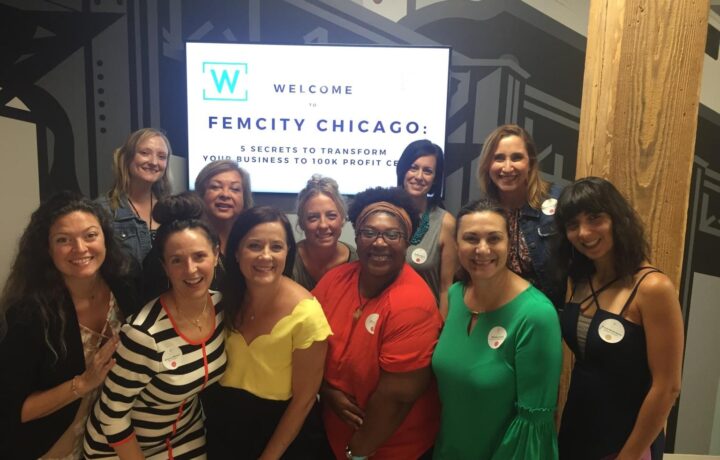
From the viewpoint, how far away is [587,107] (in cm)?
209

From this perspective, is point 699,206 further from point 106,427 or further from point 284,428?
point 106,427

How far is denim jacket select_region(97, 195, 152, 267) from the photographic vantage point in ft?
7.91

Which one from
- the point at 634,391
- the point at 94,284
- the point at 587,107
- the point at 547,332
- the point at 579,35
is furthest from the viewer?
the point at 579,35

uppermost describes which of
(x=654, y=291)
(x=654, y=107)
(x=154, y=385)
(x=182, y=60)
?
(x=182, y=60)

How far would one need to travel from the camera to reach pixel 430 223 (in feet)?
8.21

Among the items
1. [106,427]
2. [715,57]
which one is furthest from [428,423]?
[715,57]

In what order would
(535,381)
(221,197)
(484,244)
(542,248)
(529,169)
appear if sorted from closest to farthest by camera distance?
(535,381)
(484,244)
(542,248)
(529,169)
(221,197)

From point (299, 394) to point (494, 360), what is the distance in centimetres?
67

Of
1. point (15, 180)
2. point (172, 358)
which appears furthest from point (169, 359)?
point (15, 180)

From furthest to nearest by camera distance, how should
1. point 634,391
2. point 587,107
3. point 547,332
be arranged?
point 587,107
point 634,391
point 547,332

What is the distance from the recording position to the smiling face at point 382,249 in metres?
1.69

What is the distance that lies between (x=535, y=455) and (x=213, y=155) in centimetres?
250

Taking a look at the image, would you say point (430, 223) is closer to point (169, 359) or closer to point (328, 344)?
point (328, 344)

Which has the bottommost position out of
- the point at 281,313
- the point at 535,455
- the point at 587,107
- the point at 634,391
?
the point at 535,455
